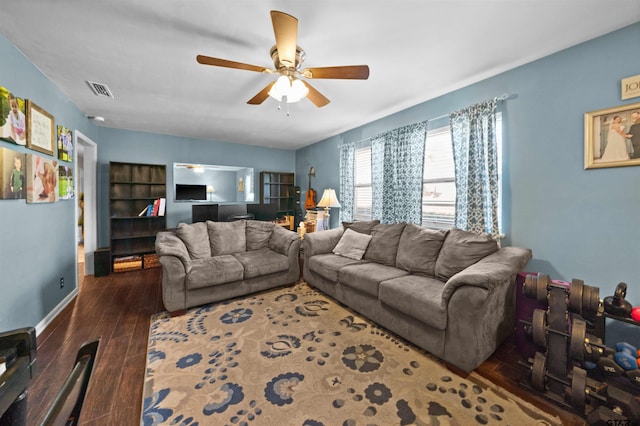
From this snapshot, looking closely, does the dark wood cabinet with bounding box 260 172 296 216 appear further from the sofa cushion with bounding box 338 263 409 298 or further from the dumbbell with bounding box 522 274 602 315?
the dumbbell with bounding box 522 274 602 315

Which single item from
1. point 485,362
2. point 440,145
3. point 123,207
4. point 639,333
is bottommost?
point 485,362

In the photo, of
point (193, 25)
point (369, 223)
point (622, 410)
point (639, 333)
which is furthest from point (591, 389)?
point (193, 25)

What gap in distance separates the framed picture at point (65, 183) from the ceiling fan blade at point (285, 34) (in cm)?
300

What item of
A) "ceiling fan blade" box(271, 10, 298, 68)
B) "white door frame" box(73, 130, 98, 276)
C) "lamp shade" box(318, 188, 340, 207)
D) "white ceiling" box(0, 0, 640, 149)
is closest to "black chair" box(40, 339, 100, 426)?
"ceiling fan blade" box(271, 10, 298, 68)

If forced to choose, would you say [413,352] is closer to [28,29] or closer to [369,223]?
[369,223]

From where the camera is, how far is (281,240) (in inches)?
145

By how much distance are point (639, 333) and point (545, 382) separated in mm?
908

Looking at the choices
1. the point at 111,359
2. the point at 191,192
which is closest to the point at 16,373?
the point at 111,359

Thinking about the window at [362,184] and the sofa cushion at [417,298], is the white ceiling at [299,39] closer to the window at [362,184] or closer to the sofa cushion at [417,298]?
the window at [362,184]

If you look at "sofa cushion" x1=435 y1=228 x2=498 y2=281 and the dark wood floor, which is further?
"sofa cushion" x1=435 y1=228 x2=498 y2=281

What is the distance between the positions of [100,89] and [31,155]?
113 centimetres

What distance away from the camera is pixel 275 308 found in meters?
2.84

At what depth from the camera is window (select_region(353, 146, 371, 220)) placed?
4.29m

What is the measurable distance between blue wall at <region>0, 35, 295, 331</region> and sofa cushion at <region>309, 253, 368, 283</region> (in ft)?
9.04
